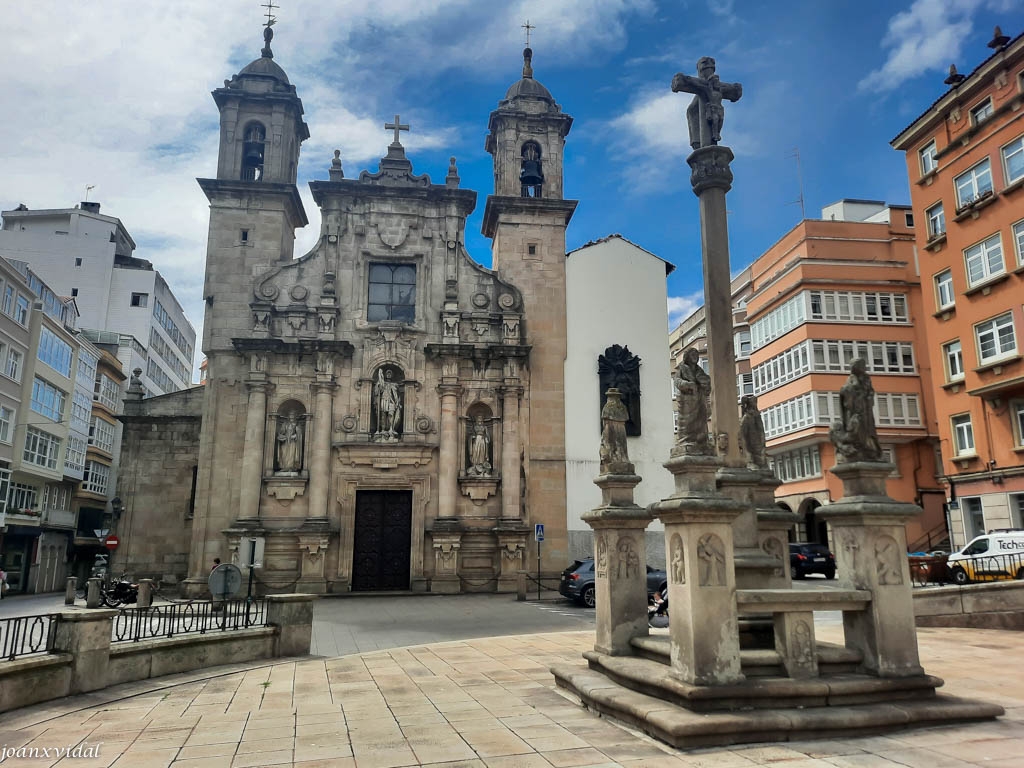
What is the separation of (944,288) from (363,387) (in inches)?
874

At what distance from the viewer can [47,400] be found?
37.5m

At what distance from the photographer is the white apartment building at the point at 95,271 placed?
52938mm

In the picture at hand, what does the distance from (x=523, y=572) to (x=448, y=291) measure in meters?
10.7

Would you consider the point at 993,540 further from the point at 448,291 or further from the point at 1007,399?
the point at 448,291

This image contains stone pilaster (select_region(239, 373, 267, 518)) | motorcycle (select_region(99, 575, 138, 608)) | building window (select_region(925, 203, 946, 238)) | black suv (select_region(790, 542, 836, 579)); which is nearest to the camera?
motorcycle (select_region(99, 575, 138, 608))

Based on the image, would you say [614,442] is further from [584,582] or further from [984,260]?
[984,260]

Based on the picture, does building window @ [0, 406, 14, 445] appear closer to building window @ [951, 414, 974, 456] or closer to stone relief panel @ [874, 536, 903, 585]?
stone relief panel @ [874, 536, 903, 585]

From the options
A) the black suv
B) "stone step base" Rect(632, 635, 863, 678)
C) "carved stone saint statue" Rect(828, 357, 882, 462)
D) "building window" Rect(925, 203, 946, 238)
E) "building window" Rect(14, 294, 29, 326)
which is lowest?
"stone step base" Rect(632, 635, 863, 678)

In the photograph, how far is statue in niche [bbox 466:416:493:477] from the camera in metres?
26.4

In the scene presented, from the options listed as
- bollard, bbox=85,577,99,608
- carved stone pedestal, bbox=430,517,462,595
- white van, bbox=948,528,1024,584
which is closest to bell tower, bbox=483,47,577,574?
carved stone pedestal, bbox=430,517,462,595

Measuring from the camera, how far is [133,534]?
2673cm

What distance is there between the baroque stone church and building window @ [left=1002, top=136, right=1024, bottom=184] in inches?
591

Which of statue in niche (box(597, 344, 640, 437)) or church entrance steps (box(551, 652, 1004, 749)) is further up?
statue in niche (box(597, 344, 640, 437))

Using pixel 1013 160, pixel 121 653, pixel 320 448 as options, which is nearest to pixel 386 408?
pixel 320 448
